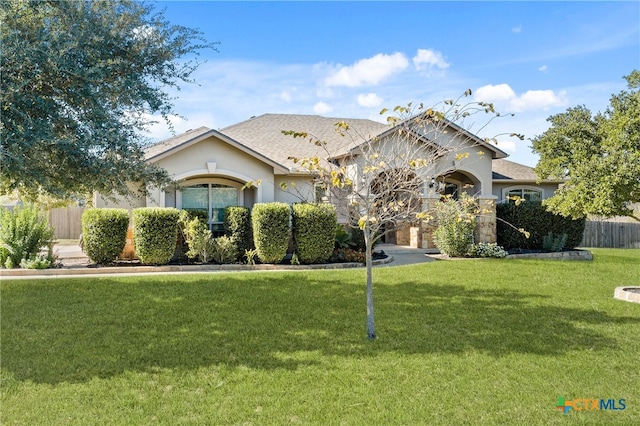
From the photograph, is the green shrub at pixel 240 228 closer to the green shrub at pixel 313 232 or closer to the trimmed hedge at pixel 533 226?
the green shrub at pixel 313 232

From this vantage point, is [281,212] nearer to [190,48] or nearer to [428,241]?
[190,48]

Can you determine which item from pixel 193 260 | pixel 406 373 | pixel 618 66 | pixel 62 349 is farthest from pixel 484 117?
pixel 193 260

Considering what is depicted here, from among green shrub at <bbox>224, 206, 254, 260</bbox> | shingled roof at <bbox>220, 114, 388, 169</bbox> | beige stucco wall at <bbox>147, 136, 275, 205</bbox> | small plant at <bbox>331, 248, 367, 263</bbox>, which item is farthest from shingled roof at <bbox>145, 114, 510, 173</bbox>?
small plant at <bbox>331, 248, 367, 263</bbox>

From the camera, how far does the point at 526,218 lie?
17.0m

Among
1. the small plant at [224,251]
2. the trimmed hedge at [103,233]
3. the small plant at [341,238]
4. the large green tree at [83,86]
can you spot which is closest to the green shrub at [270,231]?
the small plant at [224,251]

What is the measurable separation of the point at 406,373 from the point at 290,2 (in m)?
9.75

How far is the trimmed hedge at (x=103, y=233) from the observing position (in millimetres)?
12422

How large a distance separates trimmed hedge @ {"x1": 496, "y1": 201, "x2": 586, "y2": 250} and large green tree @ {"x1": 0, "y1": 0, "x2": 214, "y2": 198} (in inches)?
505

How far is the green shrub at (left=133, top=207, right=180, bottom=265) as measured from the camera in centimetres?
1253

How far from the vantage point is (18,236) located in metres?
12.1

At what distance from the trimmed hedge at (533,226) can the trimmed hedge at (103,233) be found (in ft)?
43.6

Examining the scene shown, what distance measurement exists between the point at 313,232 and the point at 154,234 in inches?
179

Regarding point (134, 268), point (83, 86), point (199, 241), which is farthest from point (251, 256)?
point (83, 86)

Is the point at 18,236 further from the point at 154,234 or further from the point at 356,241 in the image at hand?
the point at 356,241
